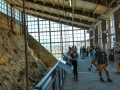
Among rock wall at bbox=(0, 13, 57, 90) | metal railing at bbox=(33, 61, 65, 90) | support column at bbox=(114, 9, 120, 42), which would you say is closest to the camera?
metal railing at bbox=(33, 61, 65, 90)

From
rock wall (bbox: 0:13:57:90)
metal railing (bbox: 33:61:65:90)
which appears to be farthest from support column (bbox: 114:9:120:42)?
metal railing (bbox: 33:61:65:90)

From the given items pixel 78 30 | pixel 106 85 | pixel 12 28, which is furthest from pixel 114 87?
pixel 78 30

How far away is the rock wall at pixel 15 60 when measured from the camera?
1266 cm

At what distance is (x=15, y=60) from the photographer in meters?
16.2

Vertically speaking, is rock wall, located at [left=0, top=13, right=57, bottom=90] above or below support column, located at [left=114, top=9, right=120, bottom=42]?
below

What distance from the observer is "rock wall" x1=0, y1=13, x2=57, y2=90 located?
1266 centimetres

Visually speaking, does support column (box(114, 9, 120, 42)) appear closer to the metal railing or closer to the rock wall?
the rock wall

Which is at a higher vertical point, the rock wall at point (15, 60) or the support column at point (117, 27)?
the support column at point (117, 27)

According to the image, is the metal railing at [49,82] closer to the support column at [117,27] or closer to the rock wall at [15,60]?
the rock wall at [15,60]

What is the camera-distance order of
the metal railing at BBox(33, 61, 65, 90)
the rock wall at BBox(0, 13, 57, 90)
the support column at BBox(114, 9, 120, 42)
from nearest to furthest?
the metal railing at BBox(33, 61, 65, 90)
the rock wall at BBox(0, 13, 57, 90)
the support column at BBox(114, 9, 120, 42)

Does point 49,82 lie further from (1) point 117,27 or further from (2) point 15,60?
(2) point 15,60

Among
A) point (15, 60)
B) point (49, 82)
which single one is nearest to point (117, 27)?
point (15, 60)

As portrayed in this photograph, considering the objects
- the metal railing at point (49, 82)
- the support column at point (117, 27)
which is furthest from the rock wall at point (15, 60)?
the support column at point (117, 27)

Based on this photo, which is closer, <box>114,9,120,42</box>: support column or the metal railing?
the metal railing
